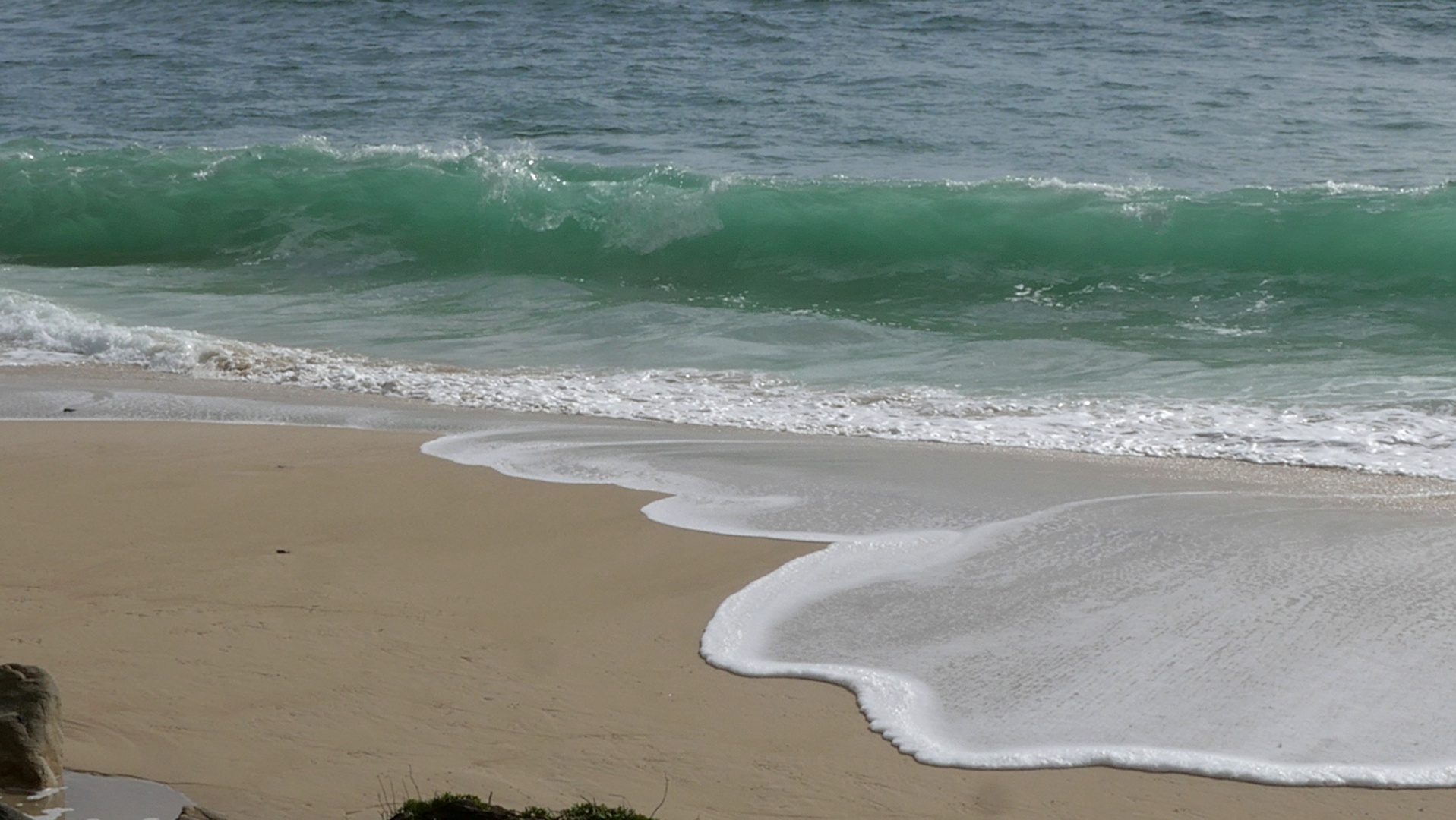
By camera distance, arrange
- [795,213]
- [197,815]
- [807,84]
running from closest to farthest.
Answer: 1. [197,815]
2. [795,213]
3. [807,84]

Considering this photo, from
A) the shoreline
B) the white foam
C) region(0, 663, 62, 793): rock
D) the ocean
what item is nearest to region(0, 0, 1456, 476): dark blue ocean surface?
the ocean

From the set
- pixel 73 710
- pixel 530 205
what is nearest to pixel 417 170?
pixel 530 205

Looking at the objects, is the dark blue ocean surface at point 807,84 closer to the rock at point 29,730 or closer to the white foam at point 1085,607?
the white foam at point 1085,607

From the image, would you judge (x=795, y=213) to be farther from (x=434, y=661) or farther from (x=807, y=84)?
(x=434, y=661)

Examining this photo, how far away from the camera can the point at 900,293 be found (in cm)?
1091

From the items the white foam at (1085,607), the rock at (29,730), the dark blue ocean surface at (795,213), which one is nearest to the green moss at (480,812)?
the rock at (29,730)

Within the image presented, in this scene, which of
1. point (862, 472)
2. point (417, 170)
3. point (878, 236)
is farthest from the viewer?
point (417, 170)

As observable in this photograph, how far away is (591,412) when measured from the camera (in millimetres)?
6887

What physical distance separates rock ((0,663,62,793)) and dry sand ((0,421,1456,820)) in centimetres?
17

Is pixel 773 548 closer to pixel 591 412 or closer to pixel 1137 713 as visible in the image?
pixel 1137 713

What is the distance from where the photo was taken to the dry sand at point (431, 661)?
2852 millimetres

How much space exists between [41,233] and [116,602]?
11867 millimetres

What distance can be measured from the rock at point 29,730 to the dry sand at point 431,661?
0.17 metres

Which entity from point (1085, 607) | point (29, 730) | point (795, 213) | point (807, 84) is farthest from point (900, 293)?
point (29, 730)
